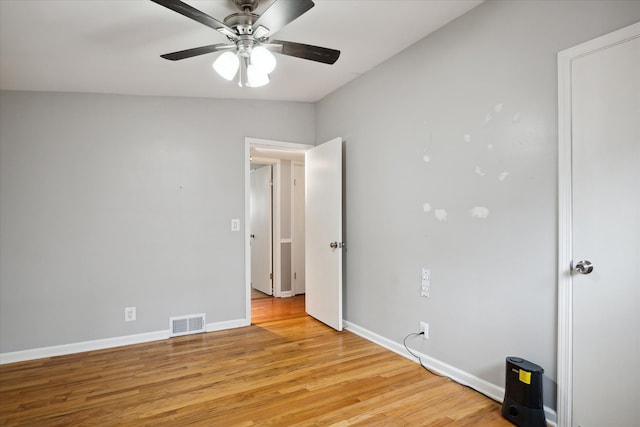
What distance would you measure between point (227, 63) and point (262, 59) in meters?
0.23

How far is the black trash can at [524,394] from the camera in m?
1.88

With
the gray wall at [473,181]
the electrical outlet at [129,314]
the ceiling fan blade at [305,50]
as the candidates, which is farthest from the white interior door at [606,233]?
the electrical outlet at [129,314]

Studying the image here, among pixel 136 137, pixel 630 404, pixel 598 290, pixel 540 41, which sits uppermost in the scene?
pixel 540 41

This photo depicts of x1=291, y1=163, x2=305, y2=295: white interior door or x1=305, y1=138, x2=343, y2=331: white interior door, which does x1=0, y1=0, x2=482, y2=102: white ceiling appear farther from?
x1=291, y1=163, x2=305, y2=295: white interior door

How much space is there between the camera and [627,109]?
5.48 feet

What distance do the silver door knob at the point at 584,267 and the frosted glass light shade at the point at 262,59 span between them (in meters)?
2.03

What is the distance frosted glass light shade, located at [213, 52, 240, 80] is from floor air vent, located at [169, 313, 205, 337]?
257 cm

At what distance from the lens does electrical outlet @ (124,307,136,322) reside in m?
3.38

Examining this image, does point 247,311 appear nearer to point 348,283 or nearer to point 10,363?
point 348,283

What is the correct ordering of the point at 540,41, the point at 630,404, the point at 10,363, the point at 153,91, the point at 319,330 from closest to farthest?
the point at 630,404
the point at 540,41
the point at 10,363
the point at 153,91
the point at 319,330

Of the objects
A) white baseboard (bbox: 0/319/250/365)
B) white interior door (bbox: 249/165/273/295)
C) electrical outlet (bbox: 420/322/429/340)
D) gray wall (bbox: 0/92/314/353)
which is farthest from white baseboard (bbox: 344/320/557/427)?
white interior door (bbox: 249/165/273/295)

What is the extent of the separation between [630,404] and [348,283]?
239 centimetres

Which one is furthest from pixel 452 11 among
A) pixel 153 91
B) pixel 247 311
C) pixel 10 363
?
pixel 10 363

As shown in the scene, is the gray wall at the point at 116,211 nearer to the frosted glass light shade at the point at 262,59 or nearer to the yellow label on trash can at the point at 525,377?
the frosted glass light shade at the point at 262,59
